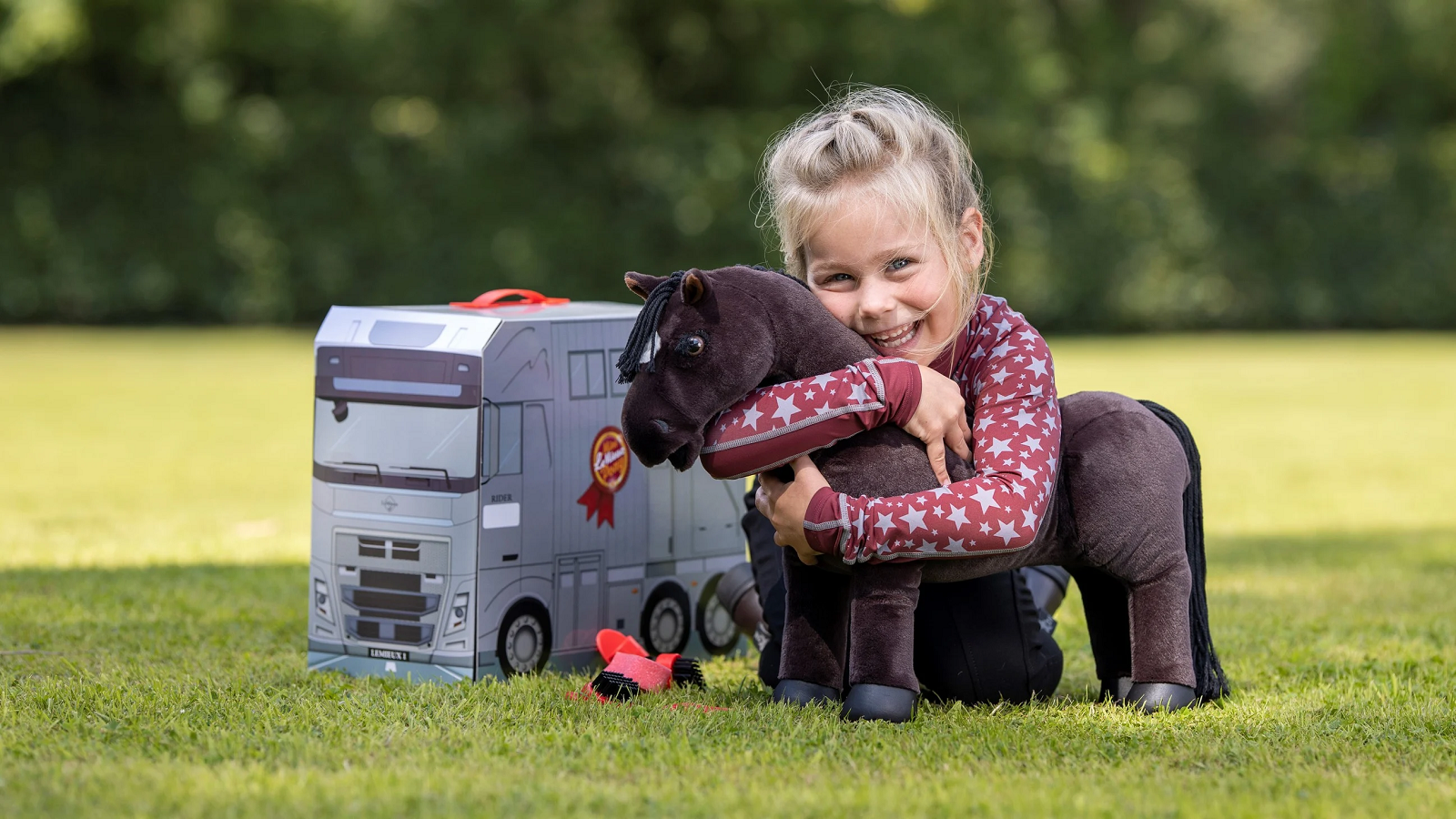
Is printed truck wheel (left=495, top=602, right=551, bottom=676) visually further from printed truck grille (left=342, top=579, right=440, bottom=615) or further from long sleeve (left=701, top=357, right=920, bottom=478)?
long sleeve (left=701, top=357, right=920, bottom=478)

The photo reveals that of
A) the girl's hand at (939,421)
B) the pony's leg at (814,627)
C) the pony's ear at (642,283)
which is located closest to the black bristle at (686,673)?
the pony's leg at (814,627)


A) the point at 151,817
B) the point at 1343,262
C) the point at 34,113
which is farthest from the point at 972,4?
the point at 151,817

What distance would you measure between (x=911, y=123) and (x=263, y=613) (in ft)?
8.37

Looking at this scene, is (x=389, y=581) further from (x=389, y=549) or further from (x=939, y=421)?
(x=939, y=421)

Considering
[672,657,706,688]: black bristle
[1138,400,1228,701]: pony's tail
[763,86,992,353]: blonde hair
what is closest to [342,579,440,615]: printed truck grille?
[672,657,706,688]: black bristle

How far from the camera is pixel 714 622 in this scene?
414 centimetres

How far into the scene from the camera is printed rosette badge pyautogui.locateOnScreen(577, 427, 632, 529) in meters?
3.72

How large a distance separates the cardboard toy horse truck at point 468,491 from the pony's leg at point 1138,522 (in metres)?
1.19

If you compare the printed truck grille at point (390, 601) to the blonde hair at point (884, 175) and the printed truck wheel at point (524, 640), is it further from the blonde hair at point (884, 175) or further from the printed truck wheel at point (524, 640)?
the blonde hair at point (884, 175)

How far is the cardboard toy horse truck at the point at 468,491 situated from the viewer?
346cm

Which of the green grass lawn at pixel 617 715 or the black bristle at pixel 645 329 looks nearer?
the green grass lawn at pixel 617 715

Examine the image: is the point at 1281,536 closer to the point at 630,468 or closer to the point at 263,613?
the point at 630,468

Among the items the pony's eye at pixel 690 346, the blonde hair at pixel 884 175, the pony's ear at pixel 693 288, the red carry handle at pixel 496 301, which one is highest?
the blonde hair at pixel 884 175

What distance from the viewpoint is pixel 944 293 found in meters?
3.25
